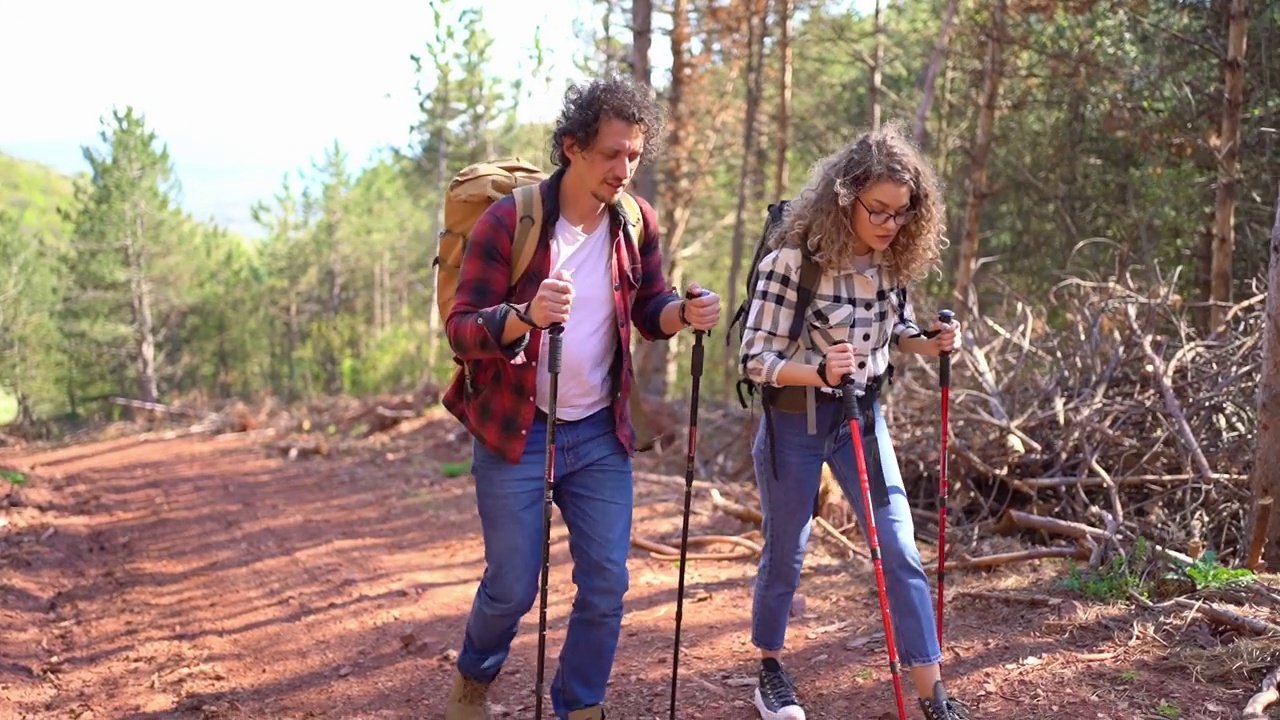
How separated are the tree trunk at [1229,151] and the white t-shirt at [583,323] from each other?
6.61 metres

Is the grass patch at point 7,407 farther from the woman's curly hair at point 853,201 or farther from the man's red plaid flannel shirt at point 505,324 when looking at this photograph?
the woman's curly hair at point 853,201

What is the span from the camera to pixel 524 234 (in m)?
3.23

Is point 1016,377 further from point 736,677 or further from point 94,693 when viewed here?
point 94,693

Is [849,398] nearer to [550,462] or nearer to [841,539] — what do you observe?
[550,462]

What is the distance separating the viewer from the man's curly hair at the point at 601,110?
317 centimetres

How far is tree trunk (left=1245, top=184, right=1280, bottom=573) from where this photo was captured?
15.2 ft

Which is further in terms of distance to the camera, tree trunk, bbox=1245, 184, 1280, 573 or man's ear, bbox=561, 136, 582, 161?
tree trunk, bbox=1245, 184, 1280, 573

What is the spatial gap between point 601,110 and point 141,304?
129 feet

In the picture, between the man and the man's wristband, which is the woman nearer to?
the man

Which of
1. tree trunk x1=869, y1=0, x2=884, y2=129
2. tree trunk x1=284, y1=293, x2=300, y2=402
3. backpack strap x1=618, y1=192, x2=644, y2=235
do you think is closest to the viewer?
backpack strap x1=618, y1=192, x2=644, y2=235

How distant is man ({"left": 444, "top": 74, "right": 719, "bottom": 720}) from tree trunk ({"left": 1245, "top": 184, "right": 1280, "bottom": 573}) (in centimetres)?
299

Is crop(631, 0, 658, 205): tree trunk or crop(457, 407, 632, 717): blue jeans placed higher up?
crop(631, 0, 658, 205): tree trunk

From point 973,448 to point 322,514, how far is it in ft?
18.5

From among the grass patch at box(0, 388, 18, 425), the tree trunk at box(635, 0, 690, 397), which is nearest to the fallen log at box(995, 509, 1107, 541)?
the tree trunk at box(635, 0, 690, 397)
